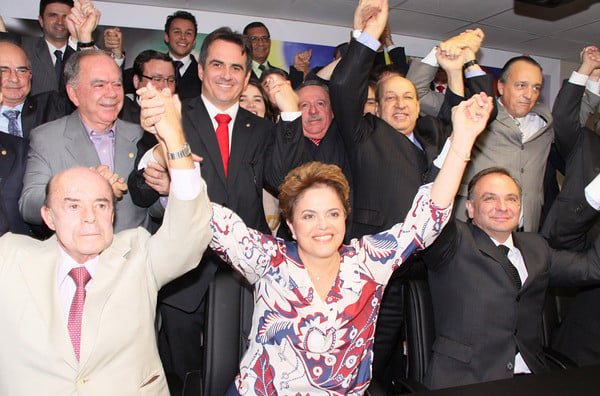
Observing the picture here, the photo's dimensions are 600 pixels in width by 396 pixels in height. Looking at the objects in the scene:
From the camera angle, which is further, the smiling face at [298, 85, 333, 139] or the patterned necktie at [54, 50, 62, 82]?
the patterned necktie at [54, 50, 62, 82]

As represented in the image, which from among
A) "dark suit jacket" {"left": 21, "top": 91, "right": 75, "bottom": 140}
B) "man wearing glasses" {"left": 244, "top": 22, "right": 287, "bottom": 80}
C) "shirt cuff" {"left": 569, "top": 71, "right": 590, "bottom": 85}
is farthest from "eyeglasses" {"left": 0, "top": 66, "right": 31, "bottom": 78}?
"shirt cuff" {"left": 569, "top": 71, "right": 590, "bottom": 85}

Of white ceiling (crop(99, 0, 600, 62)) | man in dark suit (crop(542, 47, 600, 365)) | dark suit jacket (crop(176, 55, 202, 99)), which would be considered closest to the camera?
man in dark suit (crop(542, 47, 600, 365))

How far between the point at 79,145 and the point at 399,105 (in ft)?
5.07

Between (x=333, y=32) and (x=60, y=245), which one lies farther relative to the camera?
(x=333, y=32)

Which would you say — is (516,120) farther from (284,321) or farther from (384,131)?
(284,321)

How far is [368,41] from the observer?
2.18 meters

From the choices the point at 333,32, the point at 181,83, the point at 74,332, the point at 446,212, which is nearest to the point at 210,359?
the point at 74,332

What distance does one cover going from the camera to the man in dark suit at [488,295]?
2.03 m

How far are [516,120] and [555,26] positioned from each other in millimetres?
3241

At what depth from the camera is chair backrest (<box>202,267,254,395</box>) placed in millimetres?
1806

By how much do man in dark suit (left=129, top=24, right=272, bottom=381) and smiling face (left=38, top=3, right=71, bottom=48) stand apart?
1.64 m

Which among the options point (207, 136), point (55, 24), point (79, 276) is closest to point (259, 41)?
point (55, 24)

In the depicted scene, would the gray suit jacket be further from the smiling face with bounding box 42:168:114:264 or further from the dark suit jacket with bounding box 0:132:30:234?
the smiling face with bounding box 42:168:114:264

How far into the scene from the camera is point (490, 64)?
21.9ft
